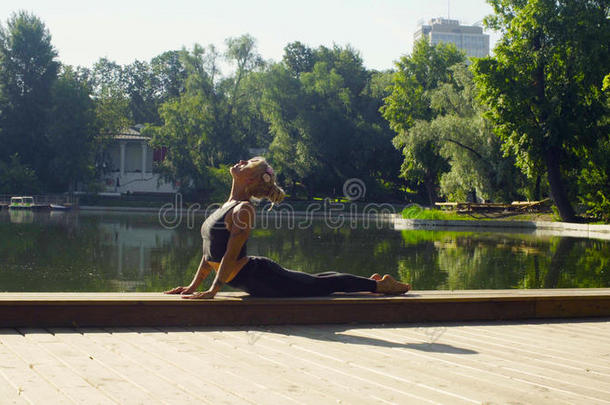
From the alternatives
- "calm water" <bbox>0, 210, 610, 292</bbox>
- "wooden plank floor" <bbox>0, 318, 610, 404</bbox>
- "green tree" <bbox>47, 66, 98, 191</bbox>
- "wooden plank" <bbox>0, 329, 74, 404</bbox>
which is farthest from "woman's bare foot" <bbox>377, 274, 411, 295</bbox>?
"green tree" <bbox>47, 66, 98, 191</bbox>

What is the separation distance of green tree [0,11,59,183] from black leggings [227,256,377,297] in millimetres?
62313

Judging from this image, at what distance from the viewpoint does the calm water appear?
12.7 meters

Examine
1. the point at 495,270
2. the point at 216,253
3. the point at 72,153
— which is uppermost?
the point at 72,153

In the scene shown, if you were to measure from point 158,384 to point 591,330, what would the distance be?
13.2 ft

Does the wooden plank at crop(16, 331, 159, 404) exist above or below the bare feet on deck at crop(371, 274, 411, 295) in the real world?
below

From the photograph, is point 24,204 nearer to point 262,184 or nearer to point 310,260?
point 310,260

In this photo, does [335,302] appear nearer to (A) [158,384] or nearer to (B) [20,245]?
(A) [158,384]

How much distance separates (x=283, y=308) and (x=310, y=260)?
11126 mm

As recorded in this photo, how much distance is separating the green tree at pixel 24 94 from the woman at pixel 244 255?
204ft

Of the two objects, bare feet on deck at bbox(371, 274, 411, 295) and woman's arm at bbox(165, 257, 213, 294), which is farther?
bare feet on deck at bbox(371, 274, 411, 295)

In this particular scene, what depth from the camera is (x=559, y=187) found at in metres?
34.8

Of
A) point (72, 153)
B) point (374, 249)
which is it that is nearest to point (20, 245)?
point (374, 249)

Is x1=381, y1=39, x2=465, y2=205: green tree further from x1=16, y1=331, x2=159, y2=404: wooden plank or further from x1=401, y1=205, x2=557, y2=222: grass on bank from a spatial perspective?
x1=16, y1=331, x2=159, y2=404: wooden plank

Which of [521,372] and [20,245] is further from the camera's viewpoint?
[20,245]
